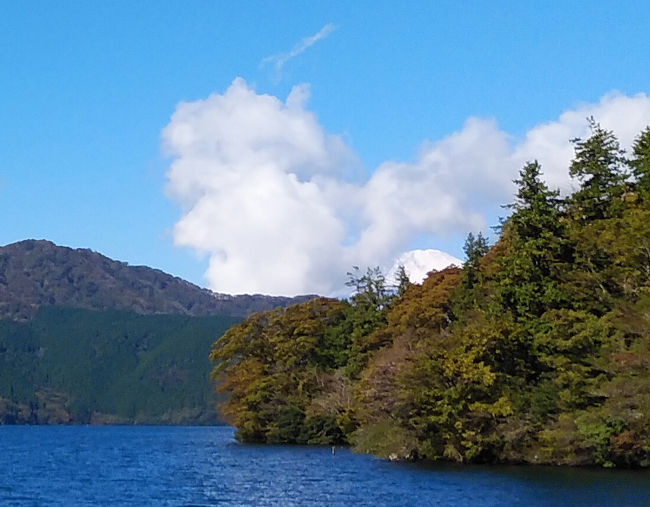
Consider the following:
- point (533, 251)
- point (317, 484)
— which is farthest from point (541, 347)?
point (317, 484)

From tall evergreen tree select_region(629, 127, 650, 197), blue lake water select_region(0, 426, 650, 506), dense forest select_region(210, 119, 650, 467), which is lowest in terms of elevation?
blue lake water select_region(0, 426, 650, 506)

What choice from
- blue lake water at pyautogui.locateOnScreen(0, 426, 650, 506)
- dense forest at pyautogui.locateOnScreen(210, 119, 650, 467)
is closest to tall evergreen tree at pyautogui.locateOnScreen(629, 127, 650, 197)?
dense forest at pyautogui.locateOnScreen(210, 119, 650, 467)

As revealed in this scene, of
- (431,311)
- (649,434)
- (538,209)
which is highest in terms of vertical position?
(538,209)

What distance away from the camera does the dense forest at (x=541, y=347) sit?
169ft

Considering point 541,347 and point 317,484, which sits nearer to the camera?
point 317,484

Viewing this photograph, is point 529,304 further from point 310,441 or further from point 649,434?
point 310,441

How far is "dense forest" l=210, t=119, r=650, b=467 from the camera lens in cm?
5147

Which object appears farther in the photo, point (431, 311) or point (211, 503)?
point (431, 311)

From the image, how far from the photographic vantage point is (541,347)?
5859cm

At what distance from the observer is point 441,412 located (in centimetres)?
5962

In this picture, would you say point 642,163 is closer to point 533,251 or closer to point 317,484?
point 533,251

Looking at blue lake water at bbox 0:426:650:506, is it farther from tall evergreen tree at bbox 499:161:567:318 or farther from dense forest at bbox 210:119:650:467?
tall evergreen tree at bbox 499:161:567:318

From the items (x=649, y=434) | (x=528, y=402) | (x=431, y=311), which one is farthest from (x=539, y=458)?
(x=431, y=311)

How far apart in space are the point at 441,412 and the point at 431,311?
19452 millimetres
